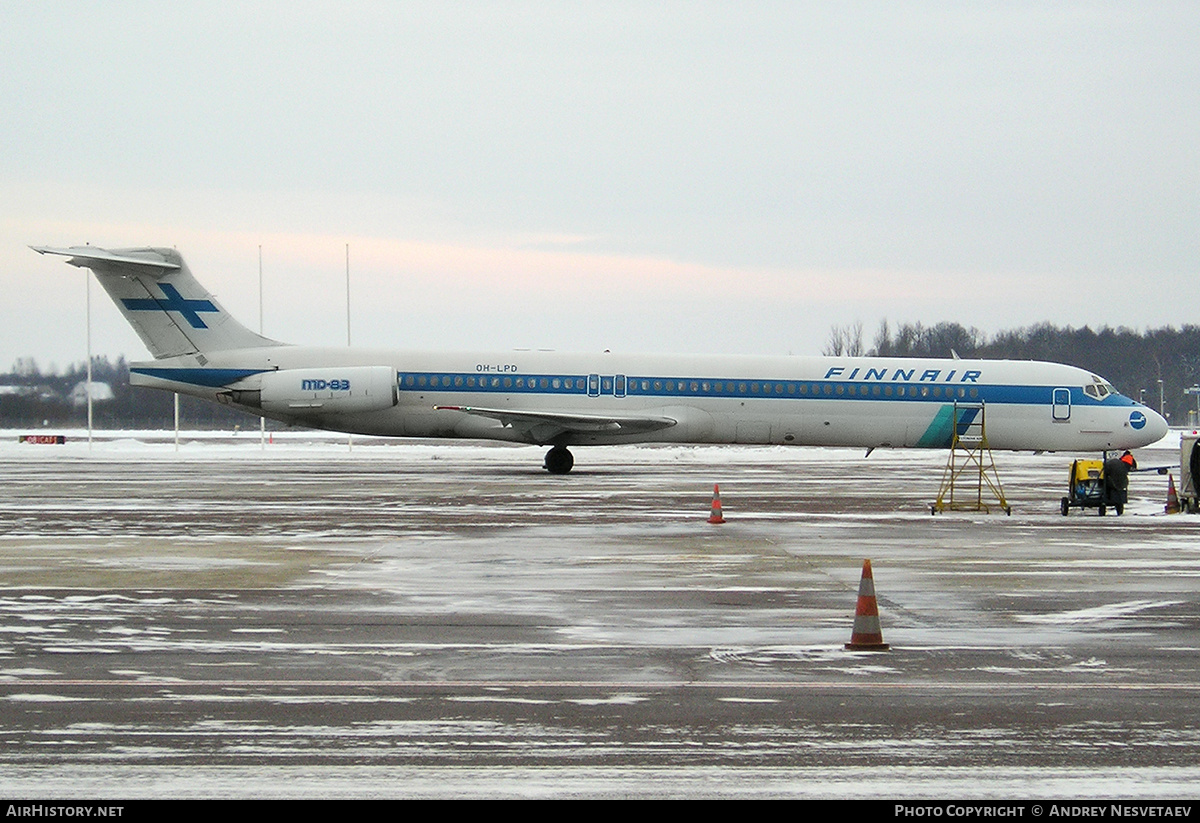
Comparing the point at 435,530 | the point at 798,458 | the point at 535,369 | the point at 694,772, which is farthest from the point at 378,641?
the point at 798,458

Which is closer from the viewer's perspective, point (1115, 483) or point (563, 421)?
point (1115, 483)

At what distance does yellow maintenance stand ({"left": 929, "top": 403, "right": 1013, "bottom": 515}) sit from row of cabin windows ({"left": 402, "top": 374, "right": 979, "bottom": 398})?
0.69 meters

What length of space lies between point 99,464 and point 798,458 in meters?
24.2

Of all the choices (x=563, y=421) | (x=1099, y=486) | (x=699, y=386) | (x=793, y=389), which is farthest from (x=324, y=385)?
(x=1099, y=486)

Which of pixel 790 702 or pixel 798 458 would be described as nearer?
pixel 790 702

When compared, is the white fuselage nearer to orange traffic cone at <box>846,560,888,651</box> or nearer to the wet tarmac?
the wet tarmac

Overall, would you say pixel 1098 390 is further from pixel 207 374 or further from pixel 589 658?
pixel 589 658

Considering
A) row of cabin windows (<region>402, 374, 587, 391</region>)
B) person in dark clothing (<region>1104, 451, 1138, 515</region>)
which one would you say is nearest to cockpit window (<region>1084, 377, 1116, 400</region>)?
person in dark clothing (<region>1104, 451, 1138, 515</region>)

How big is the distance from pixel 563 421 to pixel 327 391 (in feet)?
20.7

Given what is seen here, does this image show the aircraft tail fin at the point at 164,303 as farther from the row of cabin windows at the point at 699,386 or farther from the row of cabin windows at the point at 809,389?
the row of cabin windows at the point at 809,389

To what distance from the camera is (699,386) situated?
33.7m

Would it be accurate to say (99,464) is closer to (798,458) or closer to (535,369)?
(535,369)

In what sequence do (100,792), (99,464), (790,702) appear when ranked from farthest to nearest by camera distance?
(99,464), (790,702), (100,792)
